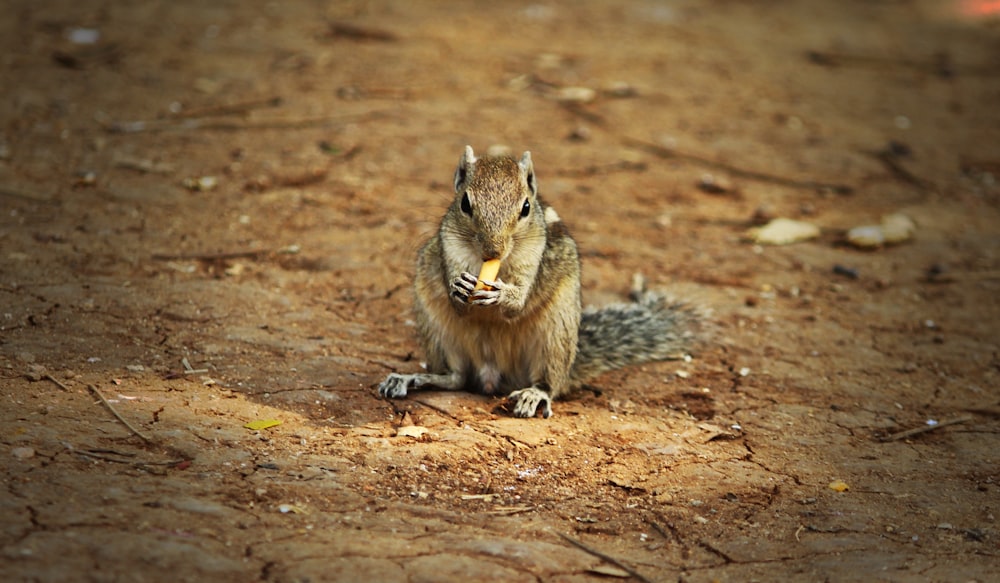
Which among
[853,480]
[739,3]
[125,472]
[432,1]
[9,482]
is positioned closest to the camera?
[9,482]

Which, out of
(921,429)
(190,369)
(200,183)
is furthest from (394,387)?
(200,183)

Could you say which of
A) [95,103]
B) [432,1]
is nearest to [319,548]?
[95,103]

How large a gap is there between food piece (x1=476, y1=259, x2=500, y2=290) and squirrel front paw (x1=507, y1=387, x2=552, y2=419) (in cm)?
56

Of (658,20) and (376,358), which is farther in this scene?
(658,20)

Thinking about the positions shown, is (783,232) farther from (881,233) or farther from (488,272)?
(488,272)

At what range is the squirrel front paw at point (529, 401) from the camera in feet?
13.2

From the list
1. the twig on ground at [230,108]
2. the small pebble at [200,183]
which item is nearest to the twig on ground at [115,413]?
the small pebble at [200,183]

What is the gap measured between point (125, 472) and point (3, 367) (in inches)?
39.1

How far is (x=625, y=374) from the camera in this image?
15.1ft

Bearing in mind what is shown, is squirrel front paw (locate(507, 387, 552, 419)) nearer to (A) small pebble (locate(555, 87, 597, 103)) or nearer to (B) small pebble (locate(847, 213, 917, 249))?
(B) small pebble (locate(847, 213, 917, 249))

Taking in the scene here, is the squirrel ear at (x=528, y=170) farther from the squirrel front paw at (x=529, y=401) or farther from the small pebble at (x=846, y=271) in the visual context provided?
the small pebble at (x=846, y=271)

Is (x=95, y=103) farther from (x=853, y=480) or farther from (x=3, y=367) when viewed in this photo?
(x=853, y=480)

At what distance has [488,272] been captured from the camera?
3.72m

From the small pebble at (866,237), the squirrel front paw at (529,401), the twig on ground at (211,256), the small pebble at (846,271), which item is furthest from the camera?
the small pebble at (866,237)
